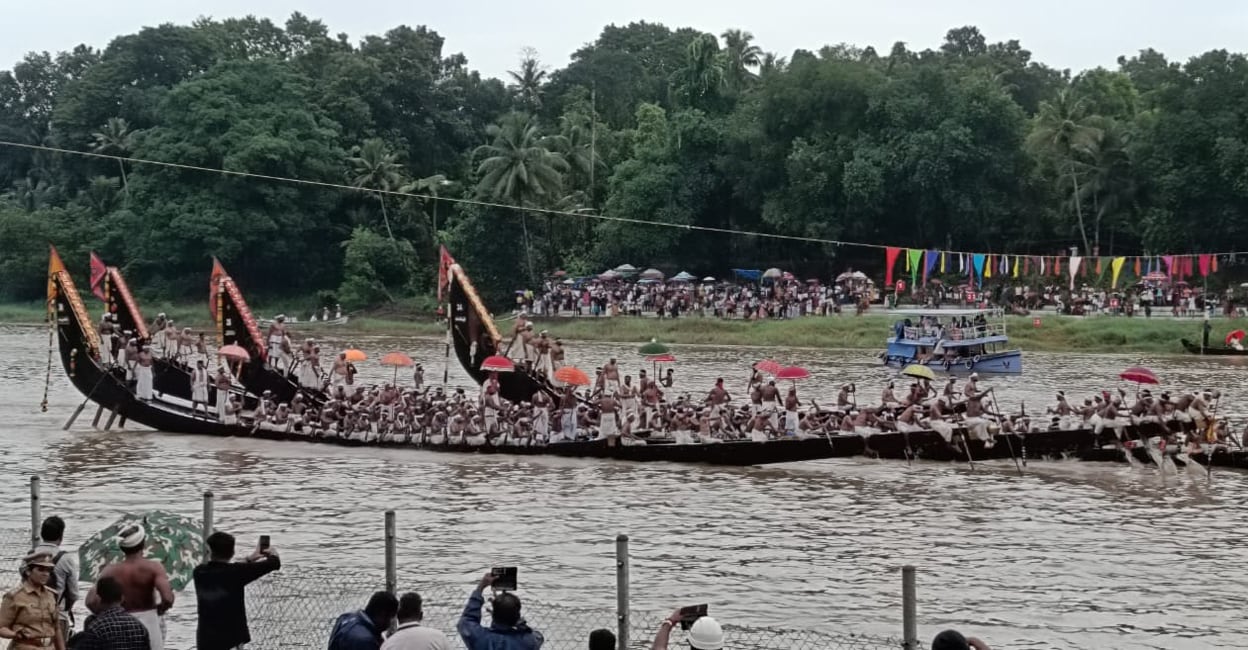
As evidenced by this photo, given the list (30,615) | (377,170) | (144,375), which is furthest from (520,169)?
(30,615)

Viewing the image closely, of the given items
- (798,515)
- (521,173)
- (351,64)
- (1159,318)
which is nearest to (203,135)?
(351,64)

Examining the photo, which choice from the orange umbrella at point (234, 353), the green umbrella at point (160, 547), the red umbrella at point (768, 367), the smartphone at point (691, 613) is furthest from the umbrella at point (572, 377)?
the smartphone at point (691, 613)

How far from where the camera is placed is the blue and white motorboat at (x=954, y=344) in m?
43.2

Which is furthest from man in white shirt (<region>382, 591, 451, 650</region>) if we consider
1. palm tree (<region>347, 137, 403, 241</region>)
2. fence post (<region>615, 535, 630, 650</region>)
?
palm tree (<region>347, 137, 403, 241</region>)

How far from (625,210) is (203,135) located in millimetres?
21176

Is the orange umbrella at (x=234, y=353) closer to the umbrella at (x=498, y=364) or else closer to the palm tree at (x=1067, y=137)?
the umbrella at (x=498, y=364)

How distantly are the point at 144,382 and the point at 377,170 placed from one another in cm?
4263

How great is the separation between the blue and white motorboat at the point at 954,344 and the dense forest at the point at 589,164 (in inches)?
550

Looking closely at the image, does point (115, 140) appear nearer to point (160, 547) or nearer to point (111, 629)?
point (160, 547)

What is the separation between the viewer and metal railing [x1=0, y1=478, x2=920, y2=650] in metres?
8.26

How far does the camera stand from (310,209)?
237 ft

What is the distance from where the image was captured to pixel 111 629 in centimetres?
751

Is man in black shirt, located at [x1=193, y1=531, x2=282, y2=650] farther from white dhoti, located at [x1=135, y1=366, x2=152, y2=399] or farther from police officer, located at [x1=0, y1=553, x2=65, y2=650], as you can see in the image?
white dhoti, located at [x1=135, y1=366, x2=152, y2=399]

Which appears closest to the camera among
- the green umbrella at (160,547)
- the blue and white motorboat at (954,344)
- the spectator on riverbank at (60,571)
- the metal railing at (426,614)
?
the metal railing at (426,614)
